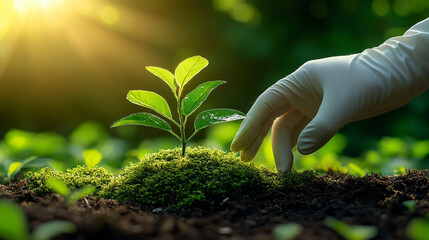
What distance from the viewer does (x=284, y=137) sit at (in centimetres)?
209

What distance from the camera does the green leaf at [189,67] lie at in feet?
5.28

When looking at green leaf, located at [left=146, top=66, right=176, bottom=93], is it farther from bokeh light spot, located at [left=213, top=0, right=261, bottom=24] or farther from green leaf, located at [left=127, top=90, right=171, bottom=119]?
bokeh light spot, located at [left=213, top=0, right=261, bottom=24]

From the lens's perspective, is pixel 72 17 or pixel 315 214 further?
pixel 72 17

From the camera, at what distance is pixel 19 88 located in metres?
5.41

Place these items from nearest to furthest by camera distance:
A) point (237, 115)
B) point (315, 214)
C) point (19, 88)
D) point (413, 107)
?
point (315, 214), point (237, 115), point (413, 107), point (19, 88)

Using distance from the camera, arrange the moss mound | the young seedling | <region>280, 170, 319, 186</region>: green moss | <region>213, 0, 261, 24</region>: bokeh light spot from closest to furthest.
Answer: the moss mound
the young seedling
<region>280, 170, 319, 186</region>: green moss
<region>213, 0, 261, 24</region>: bokeh light spot

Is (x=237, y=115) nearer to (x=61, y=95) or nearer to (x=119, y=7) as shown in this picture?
(x=119, y=7)

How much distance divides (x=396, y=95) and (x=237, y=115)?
1.01 m

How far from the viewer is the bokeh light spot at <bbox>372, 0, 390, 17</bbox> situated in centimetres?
513

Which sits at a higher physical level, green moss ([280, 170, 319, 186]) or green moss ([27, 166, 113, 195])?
green moss ([27, 166, 113, 195])

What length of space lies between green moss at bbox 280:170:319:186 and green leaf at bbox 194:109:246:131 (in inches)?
16.6

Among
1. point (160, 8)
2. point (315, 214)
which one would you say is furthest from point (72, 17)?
point (315, 214)

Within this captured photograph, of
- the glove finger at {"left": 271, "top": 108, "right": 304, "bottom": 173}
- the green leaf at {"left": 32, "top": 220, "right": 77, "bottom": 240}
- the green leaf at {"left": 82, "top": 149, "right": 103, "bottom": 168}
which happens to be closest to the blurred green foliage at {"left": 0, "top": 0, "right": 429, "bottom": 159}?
the glove finger at {"left": 271, "top": 108, "right": 304, "bottom": 173}

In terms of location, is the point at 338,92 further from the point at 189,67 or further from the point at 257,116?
the point at 189,67
